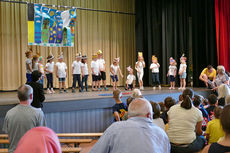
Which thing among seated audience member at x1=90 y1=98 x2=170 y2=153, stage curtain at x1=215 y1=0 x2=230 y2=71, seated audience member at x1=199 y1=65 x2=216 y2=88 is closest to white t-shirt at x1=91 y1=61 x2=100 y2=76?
seated audience member at x1=199 y1=65 x2=216 y2=88

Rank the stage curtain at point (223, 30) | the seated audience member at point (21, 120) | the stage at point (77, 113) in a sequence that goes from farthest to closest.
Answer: the stage curtain at point (223, 30) → the stage at point (77, 113) → the seated audience member at point (21, 120)

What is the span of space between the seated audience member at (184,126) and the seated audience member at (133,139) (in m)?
1.63

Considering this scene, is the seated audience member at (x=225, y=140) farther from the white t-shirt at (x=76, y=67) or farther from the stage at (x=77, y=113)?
the white t-shirt at (x=76, y=67)

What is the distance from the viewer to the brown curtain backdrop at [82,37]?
37.9 ft

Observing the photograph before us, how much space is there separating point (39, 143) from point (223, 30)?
10556 mm

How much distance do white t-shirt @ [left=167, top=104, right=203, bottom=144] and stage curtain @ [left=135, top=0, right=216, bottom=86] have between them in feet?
25.9

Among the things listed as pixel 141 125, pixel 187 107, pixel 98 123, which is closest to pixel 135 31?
pixel 98 123

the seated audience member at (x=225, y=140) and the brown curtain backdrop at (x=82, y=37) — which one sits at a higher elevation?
the brown curtain backdrop at (x=82, y=37)

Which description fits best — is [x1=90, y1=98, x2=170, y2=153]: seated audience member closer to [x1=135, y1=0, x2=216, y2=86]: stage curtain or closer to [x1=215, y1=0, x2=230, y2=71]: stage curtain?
[x1=215, y1=0, x2=230, y2=71]: stage curtain

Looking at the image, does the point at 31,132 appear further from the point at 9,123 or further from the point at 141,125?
the point at 9,123

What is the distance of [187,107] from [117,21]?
38.4ft

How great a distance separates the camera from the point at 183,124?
3.43m

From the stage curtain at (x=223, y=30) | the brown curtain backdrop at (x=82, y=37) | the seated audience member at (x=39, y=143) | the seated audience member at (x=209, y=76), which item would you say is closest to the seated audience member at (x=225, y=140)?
the seated audience member at (x=39, y=143)

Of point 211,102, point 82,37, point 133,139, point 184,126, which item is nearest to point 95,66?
point 82,37
